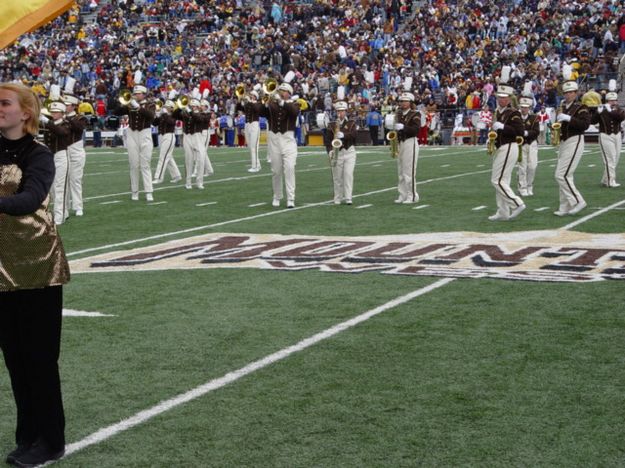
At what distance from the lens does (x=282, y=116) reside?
16219 mm

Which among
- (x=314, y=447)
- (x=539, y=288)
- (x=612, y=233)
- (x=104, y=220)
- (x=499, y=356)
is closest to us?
(x=314, y=447)

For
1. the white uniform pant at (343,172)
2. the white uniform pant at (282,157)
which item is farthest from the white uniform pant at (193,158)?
the white uniform pant at (343,172)

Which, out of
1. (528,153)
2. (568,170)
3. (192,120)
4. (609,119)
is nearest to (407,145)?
(528,153)

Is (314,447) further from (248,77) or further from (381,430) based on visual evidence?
(248,77)

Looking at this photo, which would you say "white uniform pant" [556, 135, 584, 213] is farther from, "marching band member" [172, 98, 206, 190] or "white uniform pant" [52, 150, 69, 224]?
"marching band member" [172, 98, 206, 190]

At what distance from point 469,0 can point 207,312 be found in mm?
38252

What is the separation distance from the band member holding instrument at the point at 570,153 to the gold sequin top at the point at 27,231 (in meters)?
11.0

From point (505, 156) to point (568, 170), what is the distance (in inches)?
40.9

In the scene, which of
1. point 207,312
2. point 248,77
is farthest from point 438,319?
point 248,77

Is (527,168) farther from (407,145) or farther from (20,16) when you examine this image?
(20,16)

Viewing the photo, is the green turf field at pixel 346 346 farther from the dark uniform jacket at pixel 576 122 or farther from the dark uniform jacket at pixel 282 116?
the dark uniform jacket at pixel 282 116

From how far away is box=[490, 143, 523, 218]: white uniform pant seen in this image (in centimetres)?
1391

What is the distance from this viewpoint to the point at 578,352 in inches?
258

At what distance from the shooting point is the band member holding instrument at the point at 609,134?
18.6 meters
